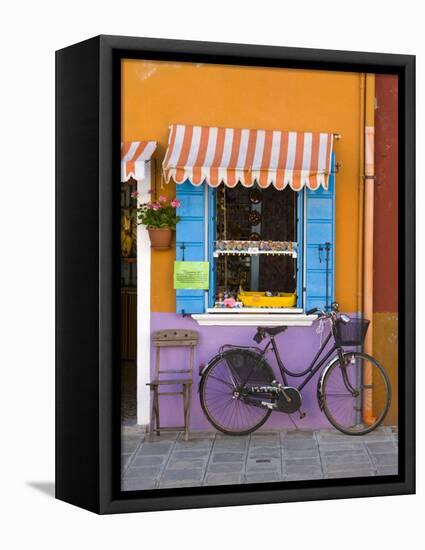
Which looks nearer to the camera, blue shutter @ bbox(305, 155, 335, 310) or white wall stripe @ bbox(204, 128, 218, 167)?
white wall stripe @ bbox(204, 128, 218, 167)

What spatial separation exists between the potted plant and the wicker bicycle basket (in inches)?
67.7

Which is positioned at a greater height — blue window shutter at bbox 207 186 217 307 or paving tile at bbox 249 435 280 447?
blue window shutter at bbox 207 186 217 307

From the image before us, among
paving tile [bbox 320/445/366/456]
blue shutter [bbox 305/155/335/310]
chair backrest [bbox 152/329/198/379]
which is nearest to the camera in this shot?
paving tile [bbox 320/445/366/456]

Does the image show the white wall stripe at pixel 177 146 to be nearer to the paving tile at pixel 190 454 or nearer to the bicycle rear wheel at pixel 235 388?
the bicycle rear wheel at pixel 235 388

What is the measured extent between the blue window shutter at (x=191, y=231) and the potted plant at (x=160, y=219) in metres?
0.07

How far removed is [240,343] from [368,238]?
1.49 meters

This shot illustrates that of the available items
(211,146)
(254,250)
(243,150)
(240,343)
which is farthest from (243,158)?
(240,343)

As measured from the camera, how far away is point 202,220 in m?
8.55

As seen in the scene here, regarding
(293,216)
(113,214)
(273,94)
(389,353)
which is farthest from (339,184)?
(113,214)

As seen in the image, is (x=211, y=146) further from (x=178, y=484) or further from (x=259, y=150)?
(x=178, y=484)

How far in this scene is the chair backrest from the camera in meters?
8.23

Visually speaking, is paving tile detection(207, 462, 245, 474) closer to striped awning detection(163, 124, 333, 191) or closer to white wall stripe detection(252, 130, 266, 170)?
striped awning detection(163, 124, 333, 191)

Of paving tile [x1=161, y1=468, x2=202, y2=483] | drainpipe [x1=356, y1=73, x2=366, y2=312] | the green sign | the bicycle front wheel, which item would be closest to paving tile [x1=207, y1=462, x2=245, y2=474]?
paving tile [x1=161, y1=468, x2=202, y2=483]

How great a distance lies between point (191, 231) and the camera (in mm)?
8516
